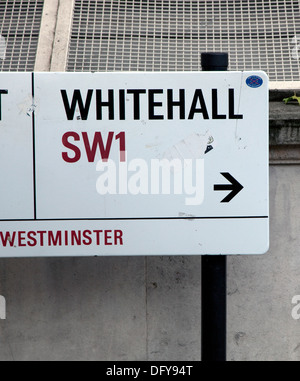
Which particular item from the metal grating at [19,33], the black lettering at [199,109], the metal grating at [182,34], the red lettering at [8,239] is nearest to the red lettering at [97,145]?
the black lettering at [199,109]

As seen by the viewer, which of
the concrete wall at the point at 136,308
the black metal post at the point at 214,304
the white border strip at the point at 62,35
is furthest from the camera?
the white border strip at the point at 62,35

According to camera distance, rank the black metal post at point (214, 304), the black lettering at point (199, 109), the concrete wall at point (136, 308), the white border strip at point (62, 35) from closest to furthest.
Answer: the black lettering at point (199, 109) < the black metal post at point (214, 304) < the concrete wall at point (136, 308) < the white border strip at point (62, 35)

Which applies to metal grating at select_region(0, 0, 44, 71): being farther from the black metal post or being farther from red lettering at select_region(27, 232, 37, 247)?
the black metal post

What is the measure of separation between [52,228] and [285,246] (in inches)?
58.3

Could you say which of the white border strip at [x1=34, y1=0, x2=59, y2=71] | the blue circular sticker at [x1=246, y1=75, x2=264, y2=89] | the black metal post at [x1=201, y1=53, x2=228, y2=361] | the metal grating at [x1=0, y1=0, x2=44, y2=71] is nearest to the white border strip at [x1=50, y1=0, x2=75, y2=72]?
the white border strip at [x1=34, y1=0, x2=59, y2=71]

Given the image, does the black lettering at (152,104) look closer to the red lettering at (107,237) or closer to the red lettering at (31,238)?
the red lettering at (107,237)

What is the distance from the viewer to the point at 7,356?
165 inches

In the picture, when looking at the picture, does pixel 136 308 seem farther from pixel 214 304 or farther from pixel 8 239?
pixel 8 239

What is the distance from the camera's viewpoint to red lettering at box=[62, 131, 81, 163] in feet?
11.0

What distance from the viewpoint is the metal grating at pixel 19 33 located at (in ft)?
15.6

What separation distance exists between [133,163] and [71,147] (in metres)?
0.31

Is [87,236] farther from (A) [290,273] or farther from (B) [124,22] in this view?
(B) [124,22]

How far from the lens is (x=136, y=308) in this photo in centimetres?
419

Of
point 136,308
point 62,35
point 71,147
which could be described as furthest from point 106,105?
point 62,35
